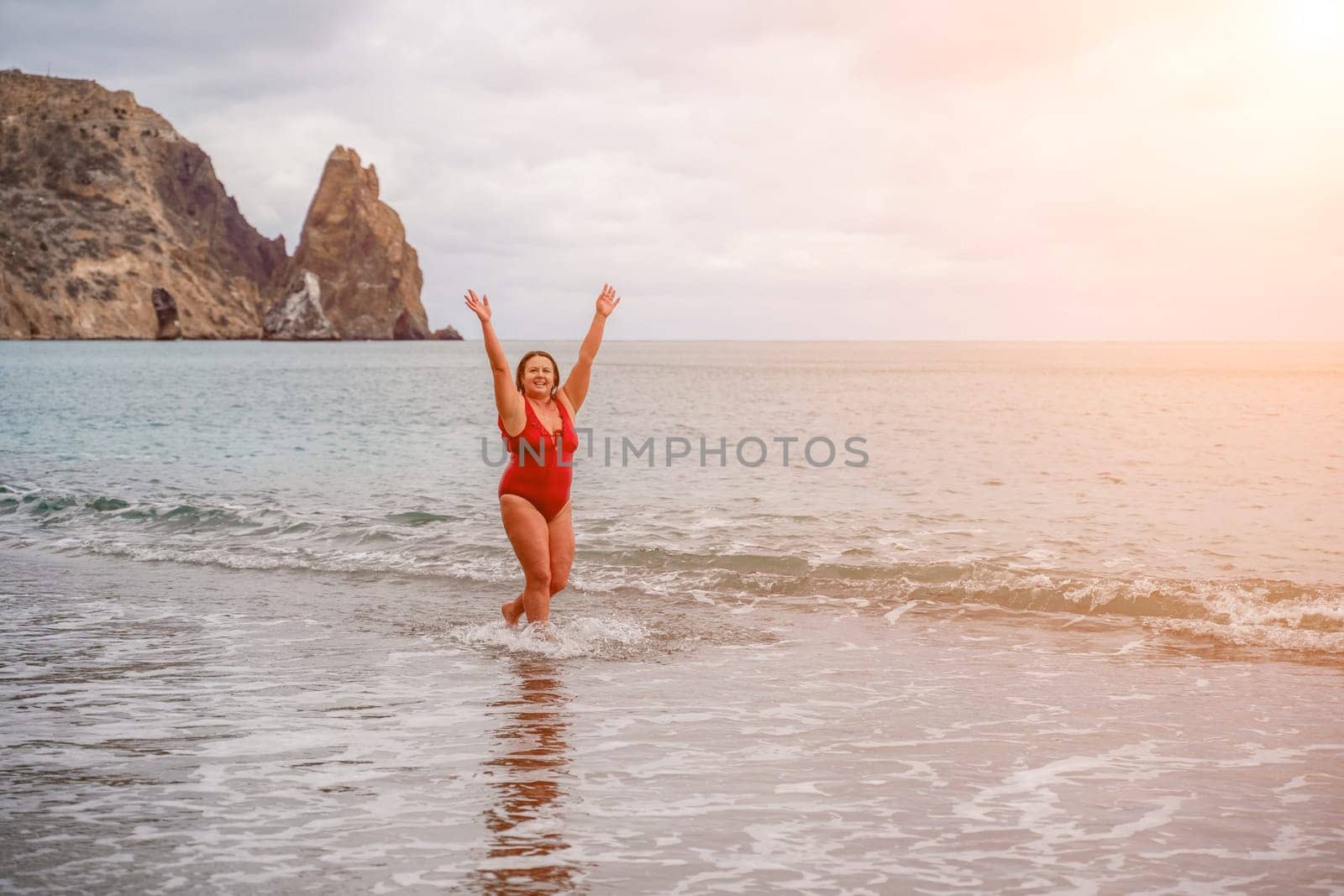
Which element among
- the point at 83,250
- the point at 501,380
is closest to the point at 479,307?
the point at 501,380

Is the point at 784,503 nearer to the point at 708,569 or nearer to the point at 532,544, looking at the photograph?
the point at 708,569

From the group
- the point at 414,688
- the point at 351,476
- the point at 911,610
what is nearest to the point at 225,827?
the point at 414,688

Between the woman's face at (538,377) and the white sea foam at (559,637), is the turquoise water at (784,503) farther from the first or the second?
the woman's face at (538,377)

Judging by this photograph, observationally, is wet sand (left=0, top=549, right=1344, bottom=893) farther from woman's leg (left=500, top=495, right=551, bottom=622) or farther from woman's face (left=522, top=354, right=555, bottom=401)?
woman's face (left=522, top=354, right=555, bottom=401)

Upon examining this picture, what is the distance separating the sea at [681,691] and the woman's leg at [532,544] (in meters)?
0.38

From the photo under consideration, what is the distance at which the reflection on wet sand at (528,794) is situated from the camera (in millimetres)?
4383

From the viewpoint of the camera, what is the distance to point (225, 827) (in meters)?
4.83

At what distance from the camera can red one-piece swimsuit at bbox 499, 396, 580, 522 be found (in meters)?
8.34

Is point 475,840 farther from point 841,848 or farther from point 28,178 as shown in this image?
point 28,178

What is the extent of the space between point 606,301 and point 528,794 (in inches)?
171

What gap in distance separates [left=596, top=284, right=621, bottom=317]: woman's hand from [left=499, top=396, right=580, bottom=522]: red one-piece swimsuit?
76 centimetres

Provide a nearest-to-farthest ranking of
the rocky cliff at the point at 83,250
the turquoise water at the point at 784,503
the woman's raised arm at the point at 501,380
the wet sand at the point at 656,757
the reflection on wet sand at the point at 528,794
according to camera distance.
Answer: the reflection on wet sand at the point at 528,794 → the wet sand at the point at 656,757 → the woman's raised arm at the point at 501,380 → the turquoise water at the point at 784,503 → the rocky cliff at the point at 83,250

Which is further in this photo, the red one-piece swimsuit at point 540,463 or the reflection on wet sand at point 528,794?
the red one-piece swimsuit at point 540,463

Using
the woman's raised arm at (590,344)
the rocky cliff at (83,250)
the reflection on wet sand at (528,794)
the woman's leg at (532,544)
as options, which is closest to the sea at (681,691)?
the reflection on wet sand at (528,794)
